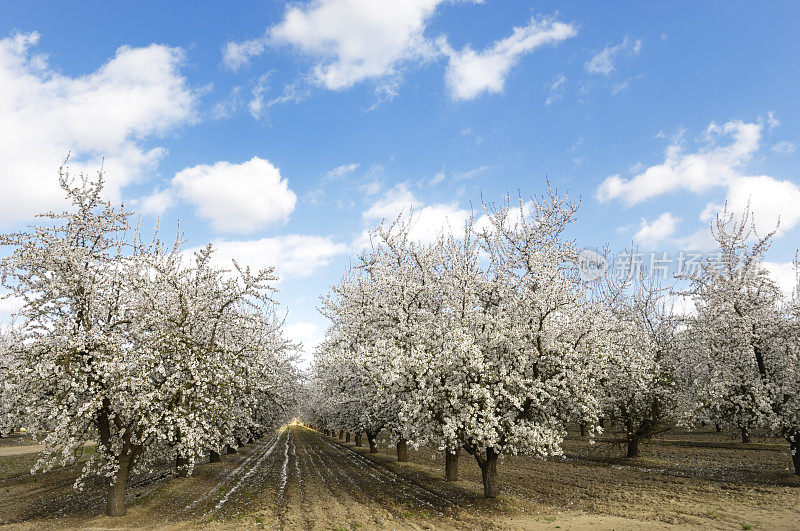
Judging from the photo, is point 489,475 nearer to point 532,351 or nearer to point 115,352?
point 532,351

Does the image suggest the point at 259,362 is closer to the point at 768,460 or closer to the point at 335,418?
the point at 335,418

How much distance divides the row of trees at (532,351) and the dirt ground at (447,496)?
235cm

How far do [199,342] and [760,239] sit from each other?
32762 millimetres

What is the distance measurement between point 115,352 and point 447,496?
15.5 meters

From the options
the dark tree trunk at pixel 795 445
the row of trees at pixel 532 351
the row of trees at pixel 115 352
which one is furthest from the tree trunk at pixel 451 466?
the dark tree trunk at pixel 795 445

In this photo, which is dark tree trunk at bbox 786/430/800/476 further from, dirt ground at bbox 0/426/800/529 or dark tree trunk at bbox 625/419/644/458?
dark tree trunk at bbox 625/419/644/458

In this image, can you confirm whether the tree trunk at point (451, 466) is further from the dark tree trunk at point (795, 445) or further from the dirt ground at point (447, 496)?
the dark tree trunk at point (795, 445)

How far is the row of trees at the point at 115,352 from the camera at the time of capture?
660 inches

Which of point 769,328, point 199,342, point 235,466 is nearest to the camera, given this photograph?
point 199,342

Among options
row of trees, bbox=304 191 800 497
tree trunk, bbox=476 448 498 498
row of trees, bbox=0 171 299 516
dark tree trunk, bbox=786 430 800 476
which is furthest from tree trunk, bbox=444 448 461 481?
dark tree trunk, bbox=786 430 800 476

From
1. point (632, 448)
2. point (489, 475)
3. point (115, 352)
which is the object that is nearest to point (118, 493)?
point (115, 352)

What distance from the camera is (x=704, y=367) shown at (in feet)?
84.2

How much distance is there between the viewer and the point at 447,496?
70.6 ft

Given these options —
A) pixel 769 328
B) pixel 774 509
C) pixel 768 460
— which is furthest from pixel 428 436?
pixel 768 460
